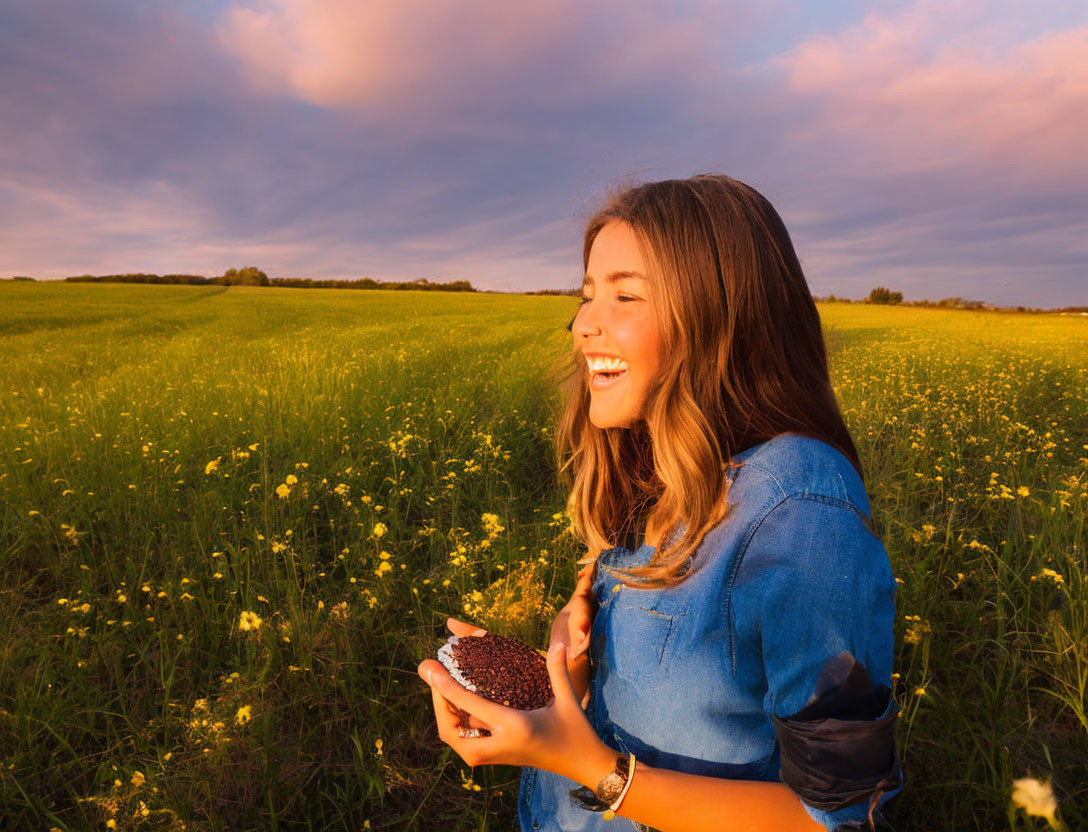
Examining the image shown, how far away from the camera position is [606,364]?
1421 mm

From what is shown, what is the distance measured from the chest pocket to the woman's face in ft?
1.34

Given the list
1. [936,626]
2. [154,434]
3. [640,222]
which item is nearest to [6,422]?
[154,434]

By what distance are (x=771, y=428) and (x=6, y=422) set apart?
628 centimetres

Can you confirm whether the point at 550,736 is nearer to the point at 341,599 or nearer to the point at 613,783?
the point at 613,783

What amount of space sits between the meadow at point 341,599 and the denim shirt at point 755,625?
62 centimetres

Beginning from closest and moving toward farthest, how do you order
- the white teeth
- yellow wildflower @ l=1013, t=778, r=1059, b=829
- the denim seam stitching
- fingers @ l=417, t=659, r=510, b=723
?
yellow wildflower @ l=1013, t=778, r=1059, b=829 < the denim seam stitching < fingers @ l=417, t=659, r=510, b=723 < the white teeth

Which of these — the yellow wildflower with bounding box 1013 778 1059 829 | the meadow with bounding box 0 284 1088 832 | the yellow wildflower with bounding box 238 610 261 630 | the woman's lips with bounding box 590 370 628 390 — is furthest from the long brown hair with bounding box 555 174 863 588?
the yellow wildflower with bounding box 238 610 261 630

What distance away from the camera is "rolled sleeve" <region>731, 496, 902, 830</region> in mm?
881

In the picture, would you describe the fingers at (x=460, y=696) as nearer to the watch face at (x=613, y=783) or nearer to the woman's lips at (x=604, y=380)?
the watch face at (x=613, y=783)

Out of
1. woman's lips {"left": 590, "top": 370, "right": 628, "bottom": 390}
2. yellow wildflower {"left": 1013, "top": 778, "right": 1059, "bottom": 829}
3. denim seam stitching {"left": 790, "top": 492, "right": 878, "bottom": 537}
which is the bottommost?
yellow wildflower {"left": 1013, "top": 778, "right": 1059, "bottom": 829}

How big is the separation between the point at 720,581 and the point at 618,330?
56cm

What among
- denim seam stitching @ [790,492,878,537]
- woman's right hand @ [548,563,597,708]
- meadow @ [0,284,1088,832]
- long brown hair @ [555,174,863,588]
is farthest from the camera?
meadow @ [0,284,1088,832]

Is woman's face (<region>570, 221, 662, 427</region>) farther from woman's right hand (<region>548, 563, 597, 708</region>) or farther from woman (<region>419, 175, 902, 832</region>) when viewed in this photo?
woman's right hand (<region>548, 563, 597, 708</region>)

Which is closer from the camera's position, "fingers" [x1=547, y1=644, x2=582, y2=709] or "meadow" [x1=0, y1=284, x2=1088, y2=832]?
"fingers" [x1=547, y1=644, x2=582, y2=709]
